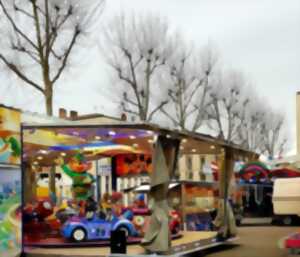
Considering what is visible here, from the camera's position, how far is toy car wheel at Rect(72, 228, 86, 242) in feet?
62.8

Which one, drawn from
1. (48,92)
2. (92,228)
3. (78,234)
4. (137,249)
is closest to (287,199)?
(48,92)

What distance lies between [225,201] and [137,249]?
15.8 feet

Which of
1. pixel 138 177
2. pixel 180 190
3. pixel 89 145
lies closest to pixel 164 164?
pixel 89 145

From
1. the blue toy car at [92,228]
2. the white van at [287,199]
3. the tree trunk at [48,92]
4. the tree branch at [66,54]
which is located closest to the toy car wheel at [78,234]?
the blue toy car at [92,228]

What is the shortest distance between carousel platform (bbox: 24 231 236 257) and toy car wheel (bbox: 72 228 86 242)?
21.5 inches

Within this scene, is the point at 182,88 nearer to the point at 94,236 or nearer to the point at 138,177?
the point at 138,177

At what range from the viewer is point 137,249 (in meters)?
17.7

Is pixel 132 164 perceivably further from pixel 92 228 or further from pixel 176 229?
pixel 92 228

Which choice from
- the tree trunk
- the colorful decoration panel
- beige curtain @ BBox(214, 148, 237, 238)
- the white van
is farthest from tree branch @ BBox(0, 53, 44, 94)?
the white van

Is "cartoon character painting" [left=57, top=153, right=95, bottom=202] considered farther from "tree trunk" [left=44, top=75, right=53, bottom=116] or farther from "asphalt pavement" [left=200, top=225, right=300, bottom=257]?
"tree trunk" [left=44, top=75, right=53, bottom=116]

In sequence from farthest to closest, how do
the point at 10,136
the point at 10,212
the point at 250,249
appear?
the point at 250,249
the point at 10,136
the point at 10,212

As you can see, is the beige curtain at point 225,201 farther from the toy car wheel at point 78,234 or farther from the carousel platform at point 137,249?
the toy car wheel at point 78,234

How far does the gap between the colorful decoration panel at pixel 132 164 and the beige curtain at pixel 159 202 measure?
9.12 m

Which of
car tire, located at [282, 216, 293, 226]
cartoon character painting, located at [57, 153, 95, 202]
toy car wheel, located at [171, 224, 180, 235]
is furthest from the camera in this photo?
car tire, located at [282, 216, 293, 226]
